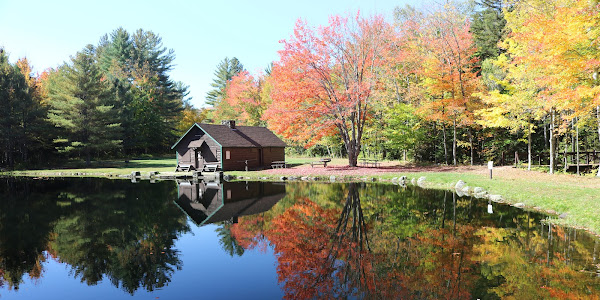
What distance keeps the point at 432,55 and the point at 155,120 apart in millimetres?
44727

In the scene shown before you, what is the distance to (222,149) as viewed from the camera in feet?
101

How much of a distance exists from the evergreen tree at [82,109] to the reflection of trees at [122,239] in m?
26.0

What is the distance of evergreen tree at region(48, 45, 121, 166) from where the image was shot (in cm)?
4003

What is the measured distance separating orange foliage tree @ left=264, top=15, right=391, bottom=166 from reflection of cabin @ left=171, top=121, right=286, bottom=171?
Answer: 5284 mm

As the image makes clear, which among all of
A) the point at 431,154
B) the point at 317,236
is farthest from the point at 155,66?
the point at 317,236

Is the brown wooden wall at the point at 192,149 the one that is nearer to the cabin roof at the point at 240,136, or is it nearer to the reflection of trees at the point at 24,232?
the cabin roof at the point at 240,136

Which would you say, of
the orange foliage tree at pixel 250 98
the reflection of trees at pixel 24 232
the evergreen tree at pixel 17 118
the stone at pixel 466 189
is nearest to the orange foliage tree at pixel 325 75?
the stone at pixel 466 189

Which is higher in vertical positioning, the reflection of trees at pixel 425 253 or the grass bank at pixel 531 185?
the grass bank at pixel 531 185

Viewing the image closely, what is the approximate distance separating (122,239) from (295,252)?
5.40 meters

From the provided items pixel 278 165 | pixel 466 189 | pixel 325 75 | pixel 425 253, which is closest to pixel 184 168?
pixel 278 165

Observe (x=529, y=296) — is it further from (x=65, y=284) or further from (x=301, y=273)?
(x=65, y=284)

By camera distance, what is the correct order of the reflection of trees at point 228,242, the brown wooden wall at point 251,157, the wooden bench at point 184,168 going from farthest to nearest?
the wooden bench at point 184,168 → the brown wooden wall at point 251,157 → the reflection of trees at point 228,242

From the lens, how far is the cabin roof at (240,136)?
3172 cm

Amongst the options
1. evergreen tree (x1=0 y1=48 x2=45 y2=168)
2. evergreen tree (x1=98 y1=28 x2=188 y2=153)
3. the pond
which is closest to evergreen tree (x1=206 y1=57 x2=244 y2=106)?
evergreen tree (x1=98 y1=28 x2=188 y2=153)
